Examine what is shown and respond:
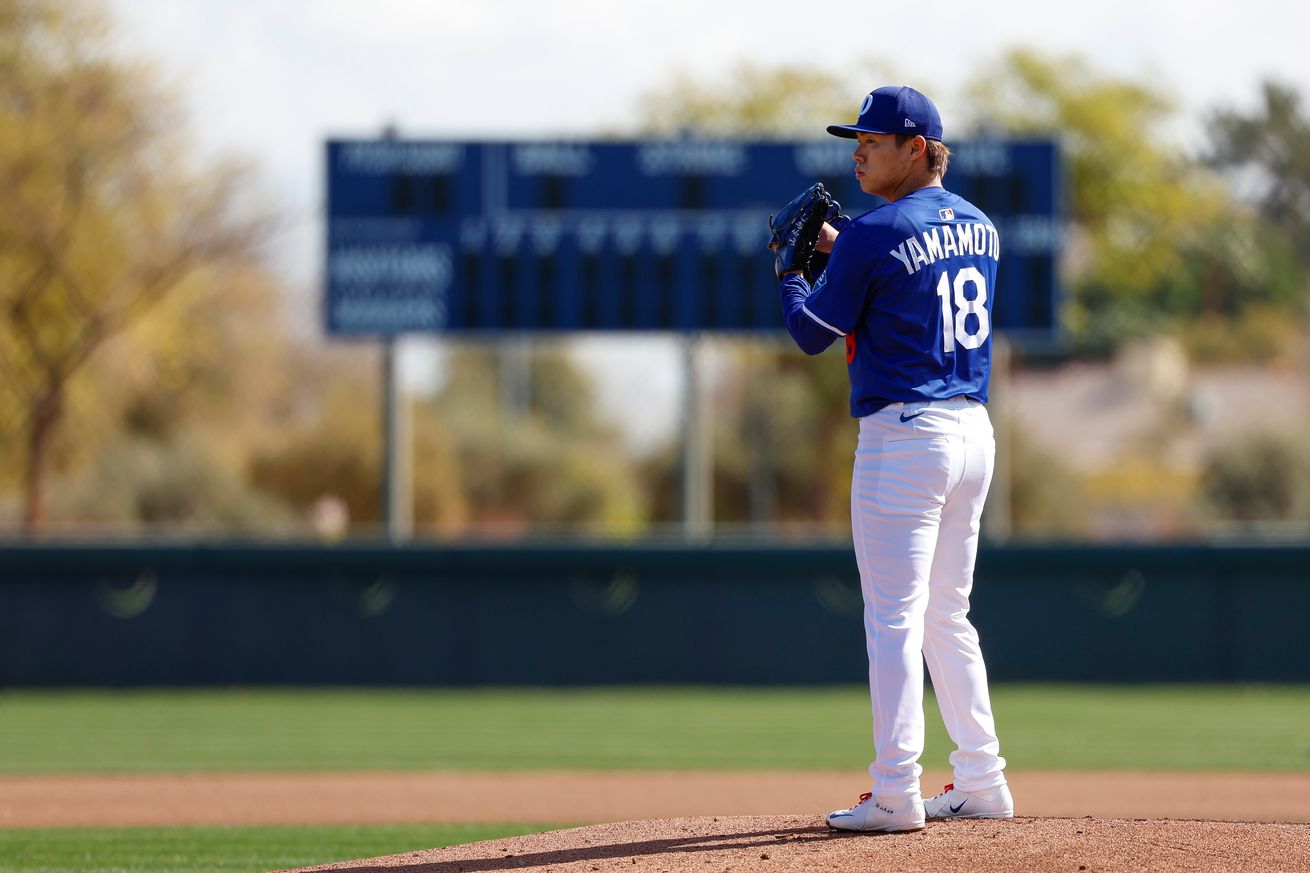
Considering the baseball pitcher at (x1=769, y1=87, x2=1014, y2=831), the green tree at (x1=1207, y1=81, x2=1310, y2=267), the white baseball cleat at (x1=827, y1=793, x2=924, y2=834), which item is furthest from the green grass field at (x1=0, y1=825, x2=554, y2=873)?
the green tree at (x1=1207, y1=81, x2=1310, y2=267)

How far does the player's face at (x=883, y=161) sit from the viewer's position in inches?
205

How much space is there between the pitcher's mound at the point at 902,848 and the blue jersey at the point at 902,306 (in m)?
1.19

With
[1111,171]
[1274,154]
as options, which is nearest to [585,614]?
[1111,171]

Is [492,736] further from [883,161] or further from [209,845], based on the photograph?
[883,161]

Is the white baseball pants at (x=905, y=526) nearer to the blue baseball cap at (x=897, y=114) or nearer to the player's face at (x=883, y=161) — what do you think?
the player's face at (x=883, y=161)

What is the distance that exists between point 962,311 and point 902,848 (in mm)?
1488

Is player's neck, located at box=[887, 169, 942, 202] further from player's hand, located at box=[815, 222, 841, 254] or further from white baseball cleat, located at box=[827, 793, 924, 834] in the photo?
white baseball cleat, located at box=[827, 793, 924, 834]

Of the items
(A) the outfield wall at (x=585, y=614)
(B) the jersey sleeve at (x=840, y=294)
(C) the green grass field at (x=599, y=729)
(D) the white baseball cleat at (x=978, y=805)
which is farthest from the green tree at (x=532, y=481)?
(B) the jersey sleeve at (x=840, y=294)

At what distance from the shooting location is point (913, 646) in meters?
5.05

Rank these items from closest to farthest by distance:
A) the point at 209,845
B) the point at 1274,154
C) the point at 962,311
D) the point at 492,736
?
the point at 962,311, the point at 209,845, the point at 492,736, the point at 1274,154

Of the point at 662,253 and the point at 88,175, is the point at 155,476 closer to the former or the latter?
the point at 88,175

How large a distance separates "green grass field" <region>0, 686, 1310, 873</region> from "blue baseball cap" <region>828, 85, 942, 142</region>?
3201 mm

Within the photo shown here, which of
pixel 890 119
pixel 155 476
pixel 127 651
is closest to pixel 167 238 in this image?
pixel 155 476

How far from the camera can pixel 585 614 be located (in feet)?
56.7
